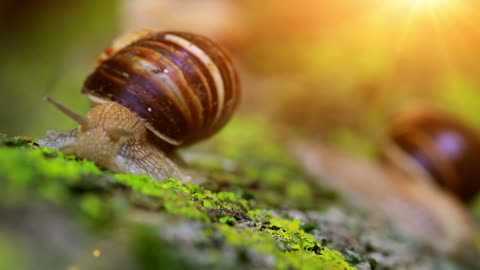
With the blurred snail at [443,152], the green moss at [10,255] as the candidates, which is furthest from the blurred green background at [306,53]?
the green moss at [10,255]

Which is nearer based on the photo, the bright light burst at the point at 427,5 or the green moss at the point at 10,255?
the green moss at the point at 10,255

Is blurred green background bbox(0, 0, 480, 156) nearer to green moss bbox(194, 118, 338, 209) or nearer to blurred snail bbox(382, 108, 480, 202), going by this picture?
blurred snail bbox(382, 108, 480, 202)

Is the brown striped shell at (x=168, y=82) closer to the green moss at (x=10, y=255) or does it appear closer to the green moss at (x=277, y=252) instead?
the green moss at (x=277, y=252)

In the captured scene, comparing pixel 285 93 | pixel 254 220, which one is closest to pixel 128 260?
pixel 254 220

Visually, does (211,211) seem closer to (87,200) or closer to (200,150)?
(87,200)

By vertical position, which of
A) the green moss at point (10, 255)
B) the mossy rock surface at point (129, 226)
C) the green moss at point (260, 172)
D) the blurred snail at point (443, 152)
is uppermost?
the blurred snail at point (443, 152)

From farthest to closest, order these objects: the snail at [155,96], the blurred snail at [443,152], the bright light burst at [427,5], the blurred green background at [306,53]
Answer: the blurred green background at [306,53]
the bright light burst at [427,5]
the blurred snail at [443,152]
the snail at [155,96]

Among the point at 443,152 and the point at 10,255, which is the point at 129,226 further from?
the point at 443,152
